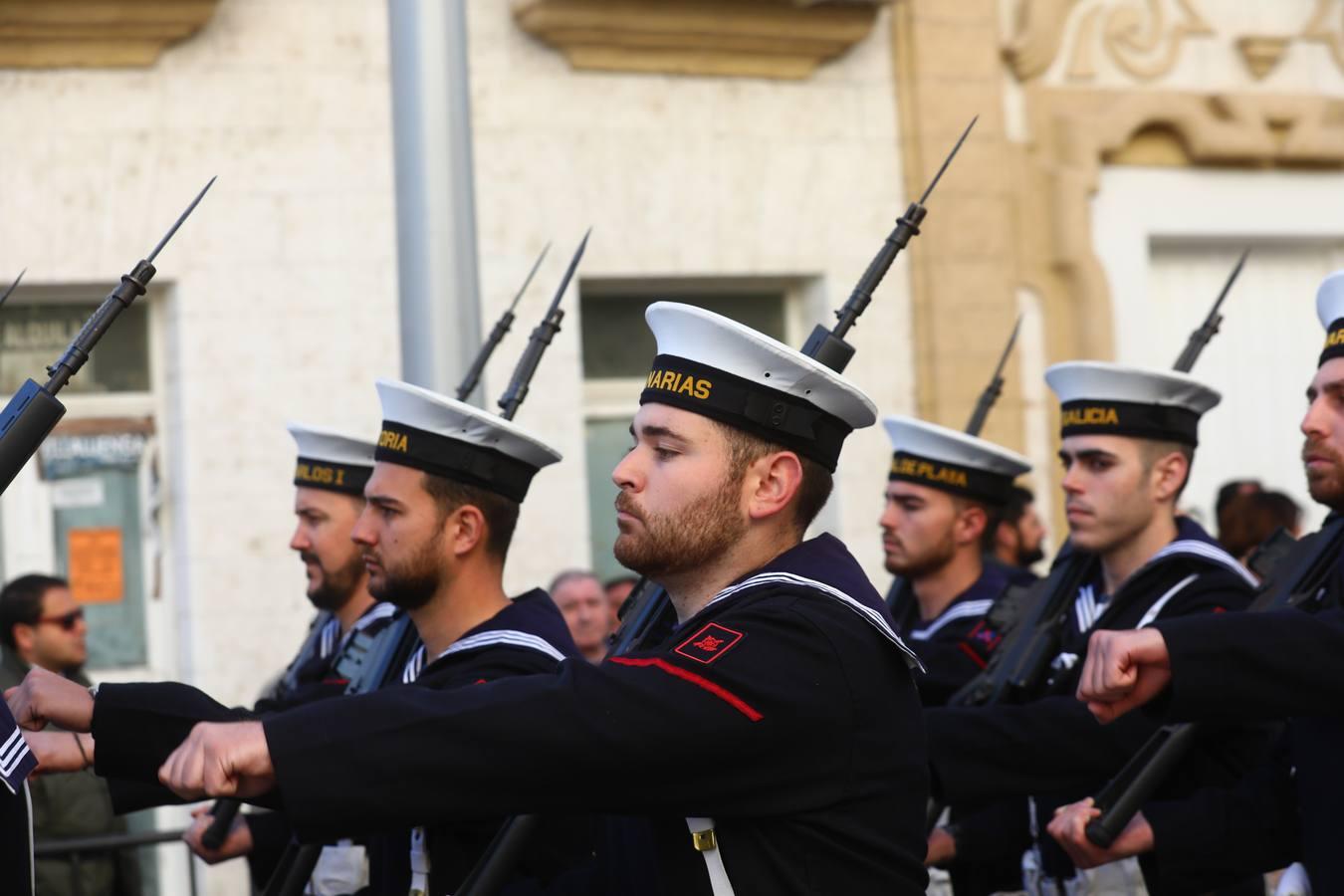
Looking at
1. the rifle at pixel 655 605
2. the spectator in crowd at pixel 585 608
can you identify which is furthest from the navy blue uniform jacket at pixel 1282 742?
the spectator in crowd at pixel 585 608

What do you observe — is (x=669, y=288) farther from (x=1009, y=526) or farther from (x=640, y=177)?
(x=1009, y=526)

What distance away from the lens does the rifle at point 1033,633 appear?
5.52m

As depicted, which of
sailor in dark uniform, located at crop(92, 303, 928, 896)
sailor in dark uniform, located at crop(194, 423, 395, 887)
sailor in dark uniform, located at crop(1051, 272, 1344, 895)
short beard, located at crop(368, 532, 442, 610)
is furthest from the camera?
sailor in dark uniform, located at crop(194, 423, 395, 887)

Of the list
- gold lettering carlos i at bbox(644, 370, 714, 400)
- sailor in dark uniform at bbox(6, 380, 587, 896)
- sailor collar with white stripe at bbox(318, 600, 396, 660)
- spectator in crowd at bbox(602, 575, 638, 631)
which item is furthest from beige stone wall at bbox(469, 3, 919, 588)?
gold lettering carlos i at bbox(644, 370, 714, 400)

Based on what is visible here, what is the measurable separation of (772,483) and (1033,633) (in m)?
2.36

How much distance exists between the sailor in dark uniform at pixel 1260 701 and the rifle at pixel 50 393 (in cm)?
171

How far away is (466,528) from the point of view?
495cm

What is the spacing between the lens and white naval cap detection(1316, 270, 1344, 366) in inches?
167

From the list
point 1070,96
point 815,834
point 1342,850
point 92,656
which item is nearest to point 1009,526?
point 1070,96

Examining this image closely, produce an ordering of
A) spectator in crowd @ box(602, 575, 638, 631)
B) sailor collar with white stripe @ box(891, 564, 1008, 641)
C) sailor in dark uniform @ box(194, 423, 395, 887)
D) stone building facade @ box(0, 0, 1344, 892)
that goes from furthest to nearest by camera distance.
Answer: stone building facade @ box(0, 0, 1344, 892) → spectator in crowd @ box(602, 575, 638, 631) → sailor collar with white stripe @ box(891, 564, 1008, 641) → sailor in dark uniform @ box(194, 423, 395, 887)

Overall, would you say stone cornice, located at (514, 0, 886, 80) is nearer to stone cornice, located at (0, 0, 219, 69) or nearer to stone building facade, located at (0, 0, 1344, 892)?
stone building facade, located at (0, 0, 1344, 892)

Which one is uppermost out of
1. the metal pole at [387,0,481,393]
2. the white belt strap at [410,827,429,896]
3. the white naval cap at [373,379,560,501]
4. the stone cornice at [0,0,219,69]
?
the stone cornice at [0,0,219,69]

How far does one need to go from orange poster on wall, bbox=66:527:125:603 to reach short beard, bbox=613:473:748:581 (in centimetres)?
623

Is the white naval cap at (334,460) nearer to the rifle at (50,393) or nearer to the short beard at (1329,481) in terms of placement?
the rifle at (50,393)
